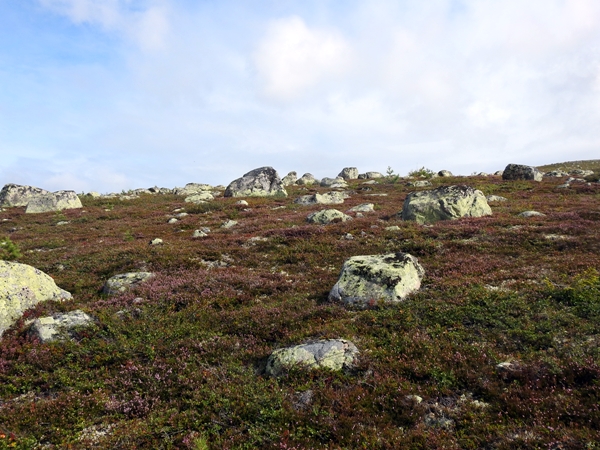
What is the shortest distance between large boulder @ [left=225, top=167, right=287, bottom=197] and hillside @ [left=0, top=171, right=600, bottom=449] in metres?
36.5

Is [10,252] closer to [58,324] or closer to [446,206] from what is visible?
[58,324]

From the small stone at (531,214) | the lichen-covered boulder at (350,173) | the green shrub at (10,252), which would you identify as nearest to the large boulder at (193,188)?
the lichen-covered boulder at (350,173)

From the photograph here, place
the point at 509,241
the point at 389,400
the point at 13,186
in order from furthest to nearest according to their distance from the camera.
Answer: the point at 13,186
the point at 509,241
the point at 389,400

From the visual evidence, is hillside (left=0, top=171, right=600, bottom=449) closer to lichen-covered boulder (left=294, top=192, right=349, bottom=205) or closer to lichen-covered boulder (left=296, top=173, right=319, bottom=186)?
lichen-covered boulder (left=294, top=192, right=349, bottom=205)

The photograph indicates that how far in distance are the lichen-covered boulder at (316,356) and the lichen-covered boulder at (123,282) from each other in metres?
8.27

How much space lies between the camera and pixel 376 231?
21.2 metres

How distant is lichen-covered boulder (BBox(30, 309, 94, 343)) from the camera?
941cm

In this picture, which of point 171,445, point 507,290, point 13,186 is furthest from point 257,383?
point 13,186

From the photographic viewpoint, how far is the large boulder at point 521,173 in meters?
51.0

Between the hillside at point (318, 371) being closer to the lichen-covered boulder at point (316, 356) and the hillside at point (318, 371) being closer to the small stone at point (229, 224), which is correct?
the lichen-covered boulder at point (316, 356)

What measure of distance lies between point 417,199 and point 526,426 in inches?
867

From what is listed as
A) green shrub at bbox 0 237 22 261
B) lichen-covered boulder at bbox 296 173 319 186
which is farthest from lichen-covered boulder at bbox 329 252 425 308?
lichen-covered boulder at bbox 296 173 319 186

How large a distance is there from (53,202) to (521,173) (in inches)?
2657

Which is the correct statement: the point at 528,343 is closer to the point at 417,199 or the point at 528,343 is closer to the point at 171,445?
the point at 171,445
